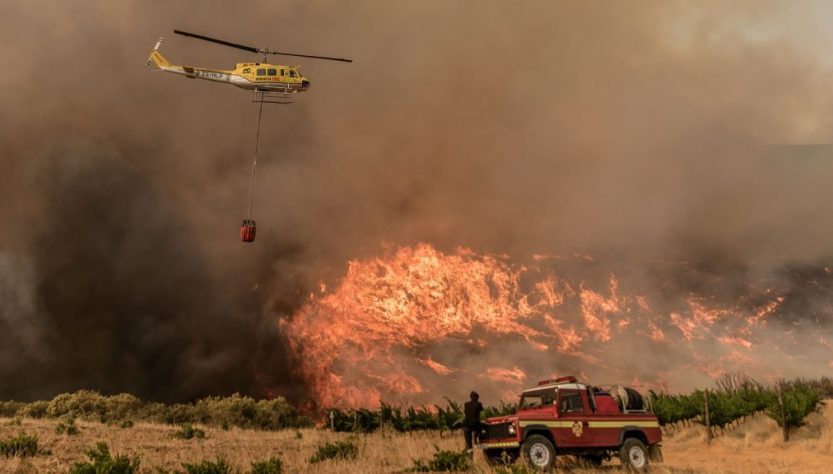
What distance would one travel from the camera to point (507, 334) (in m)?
63.8

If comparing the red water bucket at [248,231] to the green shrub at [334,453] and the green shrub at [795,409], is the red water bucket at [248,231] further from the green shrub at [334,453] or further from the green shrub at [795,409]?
the green shrub at [795,409]

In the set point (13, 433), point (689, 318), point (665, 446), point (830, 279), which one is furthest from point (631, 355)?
point (13, 433)

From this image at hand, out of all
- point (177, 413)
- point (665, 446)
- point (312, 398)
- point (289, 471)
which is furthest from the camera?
point (312, 398)

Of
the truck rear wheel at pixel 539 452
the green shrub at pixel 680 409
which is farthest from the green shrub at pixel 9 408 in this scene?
the green shrub at pixel 680 409

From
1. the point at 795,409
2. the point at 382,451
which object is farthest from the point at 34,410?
the point at 795,409

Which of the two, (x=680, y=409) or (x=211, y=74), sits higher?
(x=211, y=74)

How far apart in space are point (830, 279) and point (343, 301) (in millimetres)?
66499

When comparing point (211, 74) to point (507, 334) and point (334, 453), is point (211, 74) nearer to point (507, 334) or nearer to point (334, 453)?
point (334, 453)

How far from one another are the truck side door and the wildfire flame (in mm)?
43729

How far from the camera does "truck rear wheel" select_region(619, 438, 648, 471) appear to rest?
1495cm

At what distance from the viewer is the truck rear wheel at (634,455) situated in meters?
14.9

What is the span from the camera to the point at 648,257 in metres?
74.8

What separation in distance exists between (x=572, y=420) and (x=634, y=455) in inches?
103

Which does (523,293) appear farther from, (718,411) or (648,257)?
(718,411)
